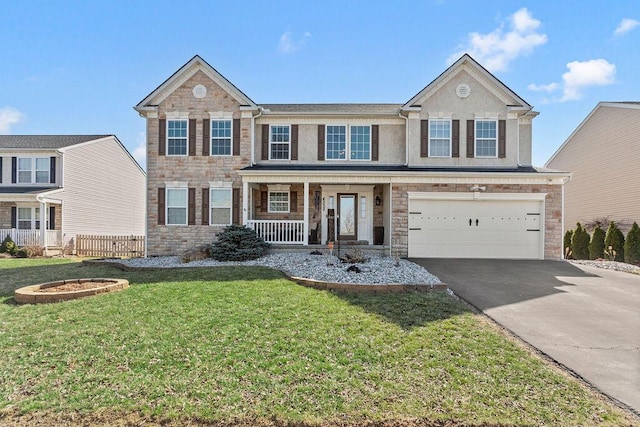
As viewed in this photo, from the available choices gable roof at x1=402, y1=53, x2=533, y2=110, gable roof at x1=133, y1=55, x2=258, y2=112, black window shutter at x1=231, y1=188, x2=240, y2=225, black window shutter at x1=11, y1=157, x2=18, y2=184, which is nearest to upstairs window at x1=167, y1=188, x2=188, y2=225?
black window shutter at x1=231, y1=188, x2=240, y2=225

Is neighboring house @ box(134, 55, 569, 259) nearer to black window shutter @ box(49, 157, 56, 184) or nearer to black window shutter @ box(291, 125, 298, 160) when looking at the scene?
black window shutter @ box(291, 125, 298, 160)

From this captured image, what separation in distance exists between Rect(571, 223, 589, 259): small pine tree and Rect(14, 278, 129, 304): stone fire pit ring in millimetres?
19177

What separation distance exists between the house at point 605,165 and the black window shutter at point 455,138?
1026cm

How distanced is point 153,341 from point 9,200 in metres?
19.1

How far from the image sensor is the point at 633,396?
3908 millimetres

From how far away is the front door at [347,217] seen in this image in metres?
15.7

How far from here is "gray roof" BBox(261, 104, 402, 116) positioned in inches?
597

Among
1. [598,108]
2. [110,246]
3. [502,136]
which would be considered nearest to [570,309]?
[502,136]

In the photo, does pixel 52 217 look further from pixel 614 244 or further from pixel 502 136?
pixel 614 244

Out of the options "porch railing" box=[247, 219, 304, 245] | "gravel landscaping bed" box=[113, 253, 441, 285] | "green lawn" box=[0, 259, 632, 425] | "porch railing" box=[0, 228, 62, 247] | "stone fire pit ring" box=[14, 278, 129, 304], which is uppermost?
"porch railing" box=[247, 219, 304, 245]

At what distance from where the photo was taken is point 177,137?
15.1m

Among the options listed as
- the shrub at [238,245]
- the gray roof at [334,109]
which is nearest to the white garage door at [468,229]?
the gray roof at [334,109]

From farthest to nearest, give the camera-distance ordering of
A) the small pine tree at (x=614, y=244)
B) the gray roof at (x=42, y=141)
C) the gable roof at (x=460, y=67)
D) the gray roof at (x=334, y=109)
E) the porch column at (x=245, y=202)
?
the gray roof at (x=42, y=141) < the small pine tree at (x=614, y=244) < the gray roof at (x=334, y=109) < the gable roof at (x=460, y=67) < the porch column at (x=245, y=202)

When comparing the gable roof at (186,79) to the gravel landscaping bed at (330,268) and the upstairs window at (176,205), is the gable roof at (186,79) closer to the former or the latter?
the upstairs window at (176,205)
